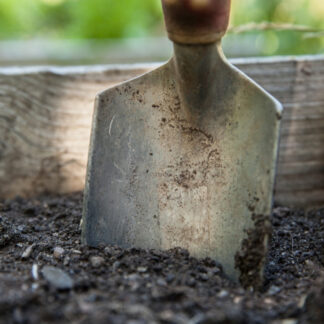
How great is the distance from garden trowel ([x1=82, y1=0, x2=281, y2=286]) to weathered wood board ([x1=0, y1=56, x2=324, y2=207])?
44 cm

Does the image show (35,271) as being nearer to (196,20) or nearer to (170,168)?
(170,168)

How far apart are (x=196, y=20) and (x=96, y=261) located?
0.60m

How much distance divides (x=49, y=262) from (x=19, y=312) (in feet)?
0.90

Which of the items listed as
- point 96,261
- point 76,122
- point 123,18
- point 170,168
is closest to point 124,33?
point 123,18

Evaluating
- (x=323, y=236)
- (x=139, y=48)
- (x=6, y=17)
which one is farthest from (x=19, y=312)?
(x=6, y=17)

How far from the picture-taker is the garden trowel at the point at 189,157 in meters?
1.36

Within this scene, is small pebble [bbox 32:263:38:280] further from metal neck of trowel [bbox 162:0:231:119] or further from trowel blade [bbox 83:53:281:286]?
metal neck of trowel [bbox 162:0:231:119]

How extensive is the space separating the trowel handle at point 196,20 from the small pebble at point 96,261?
0.54 meters

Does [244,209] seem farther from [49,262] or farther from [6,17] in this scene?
[6,17]

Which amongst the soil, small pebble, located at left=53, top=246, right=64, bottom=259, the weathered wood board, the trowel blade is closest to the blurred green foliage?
the weathered wood board

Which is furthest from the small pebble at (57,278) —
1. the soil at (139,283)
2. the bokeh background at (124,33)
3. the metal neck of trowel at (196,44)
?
the bokeh background at (124,33)

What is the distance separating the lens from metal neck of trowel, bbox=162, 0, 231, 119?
4.37 feet

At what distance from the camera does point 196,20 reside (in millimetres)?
1335

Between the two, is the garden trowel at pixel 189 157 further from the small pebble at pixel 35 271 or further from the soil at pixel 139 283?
the small pebble at pixel 35 271
